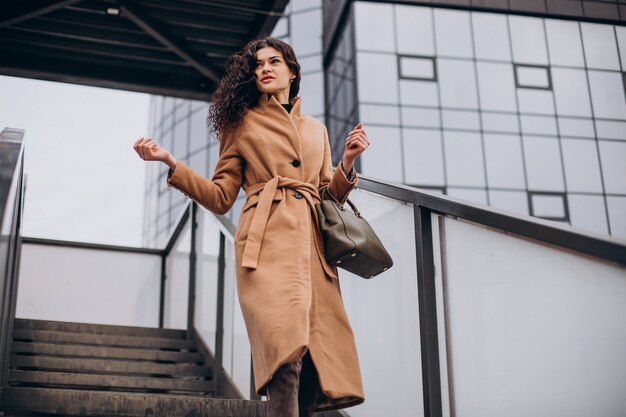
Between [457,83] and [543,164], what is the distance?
342 cm

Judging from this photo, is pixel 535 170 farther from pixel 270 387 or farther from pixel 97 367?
pixel 270 387

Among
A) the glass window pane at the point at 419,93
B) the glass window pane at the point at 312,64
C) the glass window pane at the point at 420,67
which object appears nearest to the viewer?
the glass window pane at the point at 419,93

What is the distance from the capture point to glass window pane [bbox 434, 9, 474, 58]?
23.0m

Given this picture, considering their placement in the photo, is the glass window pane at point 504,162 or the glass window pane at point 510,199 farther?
the glass window pane at point 504,162

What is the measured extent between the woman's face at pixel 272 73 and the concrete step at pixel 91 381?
2936 mm

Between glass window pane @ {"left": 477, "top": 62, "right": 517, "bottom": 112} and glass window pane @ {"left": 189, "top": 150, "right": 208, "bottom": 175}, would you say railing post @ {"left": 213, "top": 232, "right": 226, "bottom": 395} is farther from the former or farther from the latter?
glass window pane @ {"left": 189, "top": 150, "right": 208, "bottom": 175}

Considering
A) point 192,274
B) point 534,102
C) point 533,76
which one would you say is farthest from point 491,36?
point 192,274

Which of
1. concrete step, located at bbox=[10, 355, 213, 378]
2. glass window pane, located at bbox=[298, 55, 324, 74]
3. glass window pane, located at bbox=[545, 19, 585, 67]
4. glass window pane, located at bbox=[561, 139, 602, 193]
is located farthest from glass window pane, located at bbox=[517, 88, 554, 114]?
concrete step, located at bbox=[10, 355, 213, 378]

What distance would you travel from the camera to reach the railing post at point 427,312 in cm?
329

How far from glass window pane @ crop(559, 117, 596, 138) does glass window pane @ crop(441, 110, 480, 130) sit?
2644 millimetres

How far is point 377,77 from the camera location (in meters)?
22.3

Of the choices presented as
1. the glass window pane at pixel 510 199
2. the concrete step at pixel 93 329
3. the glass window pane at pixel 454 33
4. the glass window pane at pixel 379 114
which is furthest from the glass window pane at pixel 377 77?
the concrete step at pixel 93 329

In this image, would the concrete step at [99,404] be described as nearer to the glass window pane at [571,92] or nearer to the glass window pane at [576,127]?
the glass window pane at [576,127]

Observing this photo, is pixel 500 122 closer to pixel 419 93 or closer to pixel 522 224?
pixel 419 93
